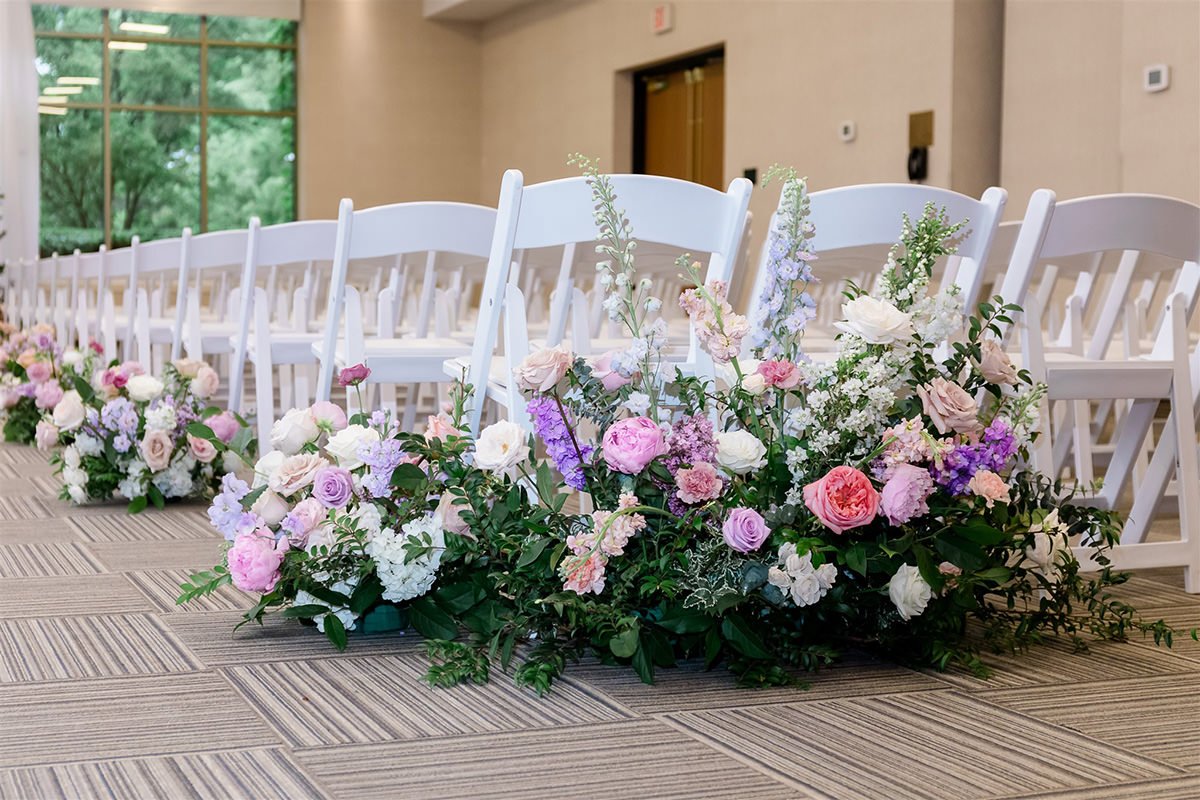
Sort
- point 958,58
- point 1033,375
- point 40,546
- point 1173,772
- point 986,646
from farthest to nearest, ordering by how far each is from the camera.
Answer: point 958,58
point 40,546
point 1033,375
point 986,646
point 1173,772

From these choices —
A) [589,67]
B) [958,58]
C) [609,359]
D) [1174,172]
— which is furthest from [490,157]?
[609,359]

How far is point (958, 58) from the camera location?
7.20m

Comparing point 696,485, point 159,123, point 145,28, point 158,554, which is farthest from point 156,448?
point 145,28

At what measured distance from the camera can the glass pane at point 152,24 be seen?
12422 millimetres

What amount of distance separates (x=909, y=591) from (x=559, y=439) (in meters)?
0.56

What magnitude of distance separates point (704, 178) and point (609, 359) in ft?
26.4

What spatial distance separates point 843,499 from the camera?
1.92 m

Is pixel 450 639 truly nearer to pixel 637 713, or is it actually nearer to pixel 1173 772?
pixel 637 713

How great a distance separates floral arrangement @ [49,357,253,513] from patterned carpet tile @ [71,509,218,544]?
0.08m

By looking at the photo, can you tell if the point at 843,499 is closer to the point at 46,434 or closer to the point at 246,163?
the point at 46,434

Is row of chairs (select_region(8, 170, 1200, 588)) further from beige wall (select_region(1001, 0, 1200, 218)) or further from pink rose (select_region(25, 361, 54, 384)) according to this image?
beige wall (select_region(1001, 0, 1200, 218))

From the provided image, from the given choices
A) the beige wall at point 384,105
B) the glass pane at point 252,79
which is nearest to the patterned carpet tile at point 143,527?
the beige wall at point 384,105

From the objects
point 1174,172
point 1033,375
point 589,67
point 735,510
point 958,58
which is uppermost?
point 589,67

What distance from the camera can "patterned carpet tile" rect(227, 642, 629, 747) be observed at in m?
1.76
